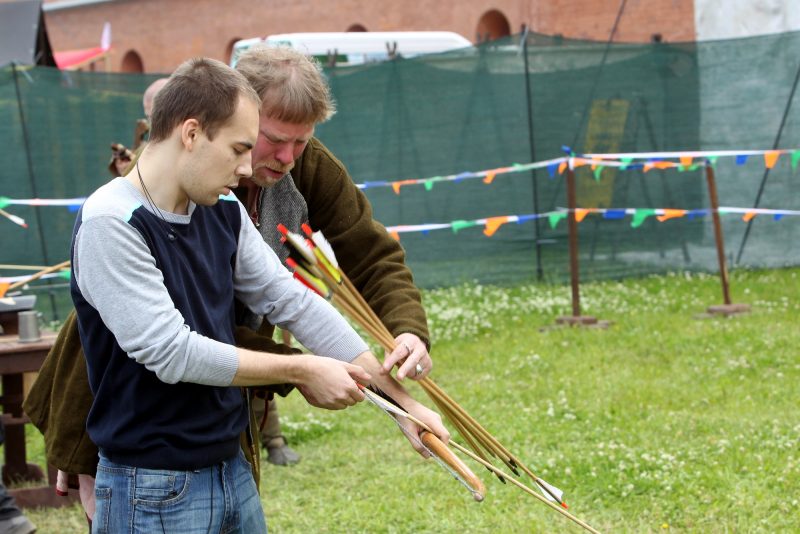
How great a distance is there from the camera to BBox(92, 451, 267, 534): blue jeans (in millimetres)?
2375

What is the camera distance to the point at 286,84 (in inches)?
104

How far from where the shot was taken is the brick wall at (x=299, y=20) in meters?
18.1

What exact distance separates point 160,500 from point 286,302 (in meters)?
0.54

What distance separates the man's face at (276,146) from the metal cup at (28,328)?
98.6 inches

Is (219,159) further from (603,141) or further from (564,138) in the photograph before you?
(603,141)

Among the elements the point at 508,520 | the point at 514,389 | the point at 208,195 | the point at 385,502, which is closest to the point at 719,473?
the point at 508,520

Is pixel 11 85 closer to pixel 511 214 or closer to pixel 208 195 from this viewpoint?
pixel 511 214

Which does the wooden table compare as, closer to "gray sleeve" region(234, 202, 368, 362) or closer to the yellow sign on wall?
"gray sleeve" region(234, 202, 368, 362)

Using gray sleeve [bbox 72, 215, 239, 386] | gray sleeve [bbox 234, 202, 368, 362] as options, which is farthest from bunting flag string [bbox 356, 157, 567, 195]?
gray sleeve [bbox 72, 215, 239, 386]

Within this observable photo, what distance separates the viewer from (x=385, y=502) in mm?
4816

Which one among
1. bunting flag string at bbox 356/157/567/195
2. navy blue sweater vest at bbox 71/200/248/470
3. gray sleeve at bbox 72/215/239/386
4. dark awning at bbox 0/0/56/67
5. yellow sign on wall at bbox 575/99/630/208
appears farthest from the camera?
dark awning at bbox 0/0/56/67

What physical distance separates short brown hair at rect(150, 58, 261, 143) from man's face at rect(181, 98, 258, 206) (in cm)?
2

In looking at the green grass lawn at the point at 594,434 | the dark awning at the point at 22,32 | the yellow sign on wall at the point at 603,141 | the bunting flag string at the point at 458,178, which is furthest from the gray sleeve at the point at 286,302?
the dark awning at the point at 22,32

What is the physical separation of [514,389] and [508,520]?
7.44 ft
